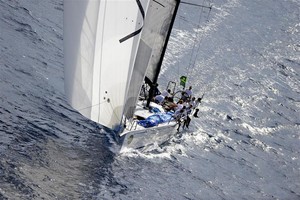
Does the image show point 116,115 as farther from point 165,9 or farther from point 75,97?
point 165,9

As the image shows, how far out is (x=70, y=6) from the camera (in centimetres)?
2266

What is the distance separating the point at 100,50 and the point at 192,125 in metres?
14.7

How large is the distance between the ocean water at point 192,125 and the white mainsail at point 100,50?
3.49 metres

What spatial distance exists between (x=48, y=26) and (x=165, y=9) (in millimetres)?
14445

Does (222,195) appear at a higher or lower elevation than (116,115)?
lower

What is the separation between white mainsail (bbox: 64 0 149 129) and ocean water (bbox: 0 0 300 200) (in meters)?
3.49

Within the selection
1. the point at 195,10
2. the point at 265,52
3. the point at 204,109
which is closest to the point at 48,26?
the point at 204,109

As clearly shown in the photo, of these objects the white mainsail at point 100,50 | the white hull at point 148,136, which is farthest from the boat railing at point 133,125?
the white mainsail at point 100,50

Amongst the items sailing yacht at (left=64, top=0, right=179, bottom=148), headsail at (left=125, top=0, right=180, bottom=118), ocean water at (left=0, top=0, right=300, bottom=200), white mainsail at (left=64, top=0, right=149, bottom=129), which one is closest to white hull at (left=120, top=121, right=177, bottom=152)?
ocean water at (left=0, top=0, right=300, bottom=200)

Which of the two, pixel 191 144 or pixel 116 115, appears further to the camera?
pixel 191 144

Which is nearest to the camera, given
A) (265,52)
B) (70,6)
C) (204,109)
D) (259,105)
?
(70,6)

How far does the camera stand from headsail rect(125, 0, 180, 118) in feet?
88.0

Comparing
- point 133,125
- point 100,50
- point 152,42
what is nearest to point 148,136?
point 133,125

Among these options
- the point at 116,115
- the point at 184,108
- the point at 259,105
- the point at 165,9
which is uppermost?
the point at 165,9
